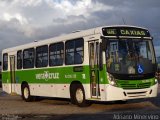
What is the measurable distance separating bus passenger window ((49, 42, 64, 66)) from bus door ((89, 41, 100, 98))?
99.5 inches

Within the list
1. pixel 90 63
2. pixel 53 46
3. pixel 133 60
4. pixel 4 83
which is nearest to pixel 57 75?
pixel 53 46

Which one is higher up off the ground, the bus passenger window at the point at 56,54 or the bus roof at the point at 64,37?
the bus roof at the point at 64,37

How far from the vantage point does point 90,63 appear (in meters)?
18.6

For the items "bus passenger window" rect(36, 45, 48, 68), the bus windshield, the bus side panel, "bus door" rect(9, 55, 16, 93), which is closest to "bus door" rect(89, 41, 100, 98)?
the bus windshield

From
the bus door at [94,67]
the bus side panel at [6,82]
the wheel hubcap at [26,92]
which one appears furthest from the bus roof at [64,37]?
the wheel hubcap at [26,92]

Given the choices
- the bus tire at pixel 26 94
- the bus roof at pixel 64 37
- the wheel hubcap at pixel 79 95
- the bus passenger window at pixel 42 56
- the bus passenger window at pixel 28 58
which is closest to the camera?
the bus roof at pixel 64 37

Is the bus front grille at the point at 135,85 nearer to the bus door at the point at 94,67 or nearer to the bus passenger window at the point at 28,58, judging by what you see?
the bus door at the point at 94,67

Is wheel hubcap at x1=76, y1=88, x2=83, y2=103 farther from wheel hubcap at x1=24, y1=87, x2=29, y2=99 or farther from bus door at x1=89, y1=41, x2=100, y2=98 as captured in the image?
wheel hubcap at x1=24, y1=87, x2=29, y2=99

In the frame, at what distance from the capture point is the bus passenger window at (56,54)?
20948mm

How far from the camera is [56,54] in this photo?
21.4 m

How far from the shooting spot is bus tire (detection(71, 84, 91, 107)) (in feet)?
63.0

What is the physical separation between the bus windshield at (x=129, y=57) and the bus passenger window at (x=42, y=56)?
5.27 m

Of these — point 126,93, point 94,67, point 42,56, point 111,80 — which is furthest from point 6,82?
point 126,93

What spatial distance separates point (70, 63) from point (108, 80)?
9.76 ft
